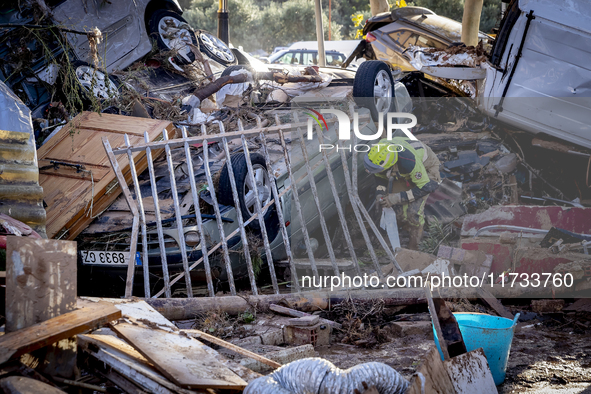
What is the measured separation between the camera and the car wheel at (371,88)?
23.4 ft

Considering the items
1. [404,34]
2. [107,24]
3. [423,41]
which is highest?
[107,24]

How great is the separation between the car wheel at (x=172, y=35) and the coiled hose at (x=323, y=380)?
715 centimetres

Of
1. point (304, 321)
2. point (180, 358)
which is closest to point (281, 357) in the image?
point (304, 321)

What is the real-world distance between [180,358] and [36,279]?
763 millimetres

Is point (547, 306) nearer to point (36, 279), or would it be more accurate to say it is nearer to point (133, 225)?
point (133, 225)

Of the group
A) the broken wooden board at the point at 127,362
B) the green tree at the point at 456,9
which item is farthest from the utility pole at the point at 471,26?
the green tree at the point at 456,9

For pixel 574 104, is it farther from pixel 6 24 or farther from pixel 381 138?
pixel 6 24

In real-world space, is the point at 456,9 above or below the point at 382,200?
above

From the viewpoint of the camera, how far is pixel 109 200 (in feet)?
17.5

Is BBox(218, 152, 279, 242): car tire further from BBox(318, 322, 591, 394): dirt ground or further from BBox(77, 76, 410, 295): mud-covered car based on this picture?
BBox(318, 322, 591, 394): dirt ground

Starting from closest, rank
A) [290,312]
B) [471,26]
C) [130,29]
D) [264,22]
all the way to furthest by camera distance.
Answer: [290,312] < [130,29] < [471,26] < [264,22]

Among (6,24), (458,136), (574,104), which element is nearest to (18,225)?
(6,24)

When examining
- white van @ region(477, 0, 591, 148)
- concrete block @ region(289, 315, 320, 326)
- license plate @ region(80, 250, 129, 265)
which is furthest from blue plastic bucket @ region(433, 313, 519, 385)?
white van @ region(477, 0, 591, 148)

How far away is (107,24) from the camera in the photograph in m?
8.14
